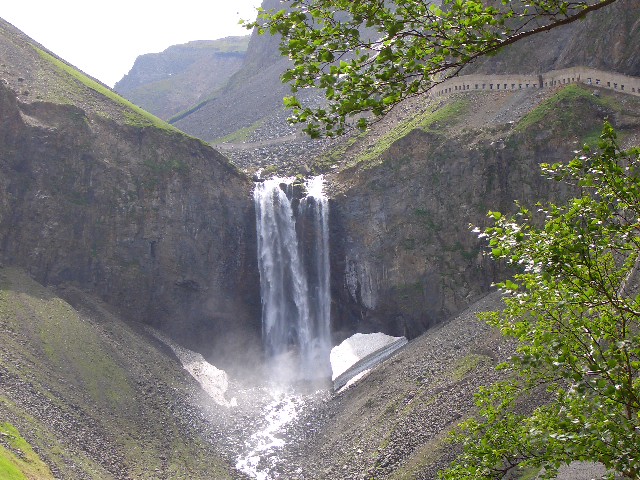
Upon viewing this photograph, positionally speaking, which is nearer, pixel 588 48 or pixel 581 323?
pixel 581 323

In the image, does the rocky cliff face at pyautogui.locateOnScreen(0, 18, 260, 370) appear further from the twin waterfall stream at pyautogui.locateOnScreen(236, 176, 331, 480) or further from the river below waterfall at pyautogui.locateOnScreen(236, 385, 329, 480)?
the river below waterfall at pyautogui.locateOnScreen(236, 385, 329, 480)

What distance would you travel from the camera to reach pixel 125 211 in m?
68.6

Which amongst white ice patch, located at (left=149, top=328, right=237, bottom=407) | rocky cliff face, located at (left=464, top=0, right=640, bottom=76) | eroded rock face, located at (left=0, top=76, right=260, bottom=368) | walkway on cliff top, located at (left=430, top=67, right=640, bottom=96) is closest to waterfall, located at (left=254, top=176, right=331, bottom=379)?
eroded rock face, located at (left=0, top=76, right=260, bottom=368)

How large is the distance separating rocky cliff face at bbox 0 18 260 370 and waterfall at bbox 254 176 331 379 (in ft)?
5.19

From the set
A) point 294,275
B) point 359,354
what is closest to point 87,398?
point 294,275

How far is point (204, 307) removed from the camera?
71250mm

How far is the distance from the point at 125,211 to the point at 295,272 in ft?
60.7

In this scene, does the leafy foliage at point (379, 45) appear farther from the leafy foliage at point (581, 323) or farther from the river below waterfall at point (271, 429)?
the river below waterfall at point (271, 429)

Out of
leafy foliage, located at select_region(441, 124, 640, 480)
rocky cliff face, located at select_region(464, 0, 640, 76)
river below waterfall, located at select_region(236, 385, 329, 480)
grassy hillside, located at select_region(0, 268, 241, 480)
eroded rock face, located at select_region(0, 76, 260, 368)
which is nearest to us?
leafy foliage, located at select_region(441, 124, 640, 480)

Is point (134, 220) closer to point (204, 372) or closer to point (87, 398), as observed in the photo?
point (204, 372)

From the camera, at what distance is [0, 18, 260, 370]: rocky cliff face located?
64.6m

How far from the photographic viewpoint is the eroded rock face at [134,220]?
64.4 meters

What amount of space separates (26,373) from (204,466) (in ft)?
45.8

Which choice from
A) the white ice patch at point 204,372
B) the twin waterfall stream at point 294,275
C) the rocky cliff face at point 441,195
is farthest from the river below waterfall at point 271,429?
the rocky cliff face at point 441,195
